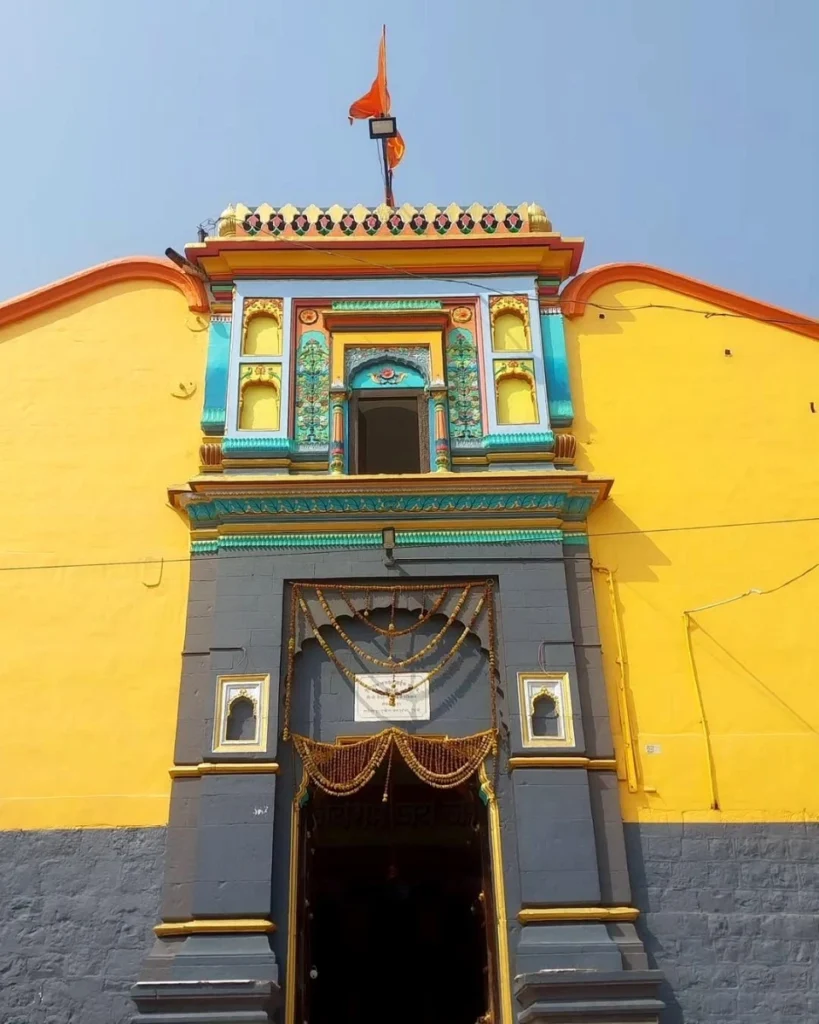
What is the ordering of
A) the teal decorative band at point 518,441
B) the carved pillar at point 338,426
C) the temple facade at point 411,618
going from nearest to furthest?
1. the temple facade at point 411,618
2. the carved pillar at point 338,426
3. the teal decorative band at point 518,441

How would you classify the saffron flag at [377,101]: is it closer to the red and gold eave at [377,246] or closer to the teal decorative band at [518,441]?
the red and gold eave at [377,246]

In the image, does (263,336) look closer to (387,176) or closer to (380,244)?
(380,244)

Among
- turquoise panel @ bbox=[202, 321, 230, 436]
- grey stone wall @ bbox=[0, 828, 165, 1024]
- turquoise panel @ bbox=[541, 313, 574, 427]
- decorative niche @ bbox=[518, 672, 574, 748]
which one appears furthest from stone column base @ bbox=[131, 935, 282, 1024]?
turquoise panel @ bbox=[541, 313, 574, 427]

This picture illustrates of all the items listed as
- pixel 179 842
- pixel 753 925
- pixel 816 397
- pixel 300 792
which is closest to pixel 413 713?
pixel 300 792

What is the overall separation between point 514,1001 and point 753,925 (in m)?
1.83

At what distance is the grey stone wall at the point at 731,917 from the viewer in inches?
284

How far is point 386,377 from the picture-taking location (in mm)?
9430

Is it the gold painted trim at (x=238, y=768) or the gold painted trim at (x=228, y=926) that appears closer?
the gold painted trim at (x=228, y=926)

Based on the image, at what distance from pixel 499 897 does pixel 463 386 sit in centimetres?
439

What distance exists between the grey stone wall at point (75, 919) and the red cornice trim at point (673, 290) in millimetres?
6078

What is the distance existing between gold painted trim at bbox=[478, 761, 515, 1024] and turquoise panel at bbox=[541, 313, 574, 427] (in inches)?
128

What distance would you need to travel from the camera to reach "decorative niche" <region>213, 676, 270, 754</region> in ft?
25.5

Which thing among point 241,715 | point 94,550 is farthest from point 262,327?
point 241,715

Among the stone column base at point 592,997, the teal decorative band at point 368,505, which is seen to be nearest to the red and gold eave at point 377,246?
the teal decorative band at point 368,505
